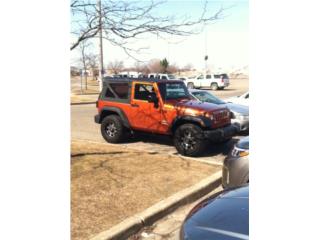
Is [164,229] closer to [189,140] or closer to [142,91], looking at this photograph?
[189,140]

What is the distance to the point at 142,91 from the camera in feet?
26.4

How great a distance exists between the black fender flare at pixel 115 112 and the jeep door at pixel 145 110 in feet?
0.52

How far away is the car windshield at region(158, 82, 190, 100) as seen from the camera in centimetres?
782

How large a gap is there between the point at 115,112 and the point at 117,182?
12.0 feet

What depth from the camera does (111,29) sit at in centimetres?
516

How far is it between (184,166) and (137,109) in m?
A: 2.34

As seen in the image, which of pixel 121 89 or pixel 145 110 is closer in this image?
pixel 145 110

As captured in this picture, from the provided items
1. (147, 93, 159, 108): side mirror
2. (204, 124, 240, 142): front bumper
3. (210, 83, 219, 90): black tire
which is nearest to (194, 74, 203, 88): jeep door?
(210, 83, 219, 90): black tire

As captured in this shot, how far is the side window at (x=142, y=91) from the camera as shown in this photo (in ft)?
26.1

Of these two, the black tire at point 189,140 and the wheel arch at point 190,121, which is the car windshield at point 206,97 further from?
the black tire at point 189,140

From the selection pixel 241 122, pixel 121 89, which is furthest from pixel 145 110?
pixel 241 122

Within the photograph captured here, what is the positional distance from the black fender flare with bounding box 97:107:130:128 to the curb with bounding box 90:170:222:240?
10.6 feet
